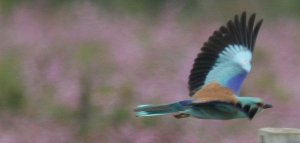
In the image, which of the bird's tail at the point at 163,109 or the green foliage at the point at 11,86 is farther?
the green foliage at the point at 11,86

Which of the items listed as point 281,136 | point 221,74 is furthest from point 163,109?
point 281,136

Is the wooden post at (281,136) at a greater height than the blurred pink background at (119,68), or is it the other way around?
the blurred pink background at (119,68)

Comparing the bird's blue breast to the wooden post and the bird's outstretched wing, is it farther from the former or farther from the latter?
the wooden post

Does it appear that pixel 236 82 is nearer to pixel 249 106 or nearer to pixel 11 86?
pixel 249 106

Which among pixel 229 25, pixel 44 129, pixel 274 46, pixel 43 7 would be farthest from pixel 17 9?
pixel 229 25

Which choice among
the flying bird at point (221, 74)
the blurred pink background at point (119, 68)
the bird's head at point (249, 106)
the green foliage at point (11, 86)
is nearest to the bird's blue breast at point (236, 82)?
the flying bird at point (221, 74)

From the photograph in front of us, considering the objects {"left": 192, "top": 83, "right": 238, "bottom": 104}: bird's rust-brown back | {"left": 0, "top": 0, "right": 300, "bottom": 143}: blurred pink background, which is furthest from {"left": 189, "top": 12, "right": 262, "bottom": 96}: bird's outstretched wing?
{"left": 0, "top": 0, "right": 300, "bottom": 143}: blurred pink background

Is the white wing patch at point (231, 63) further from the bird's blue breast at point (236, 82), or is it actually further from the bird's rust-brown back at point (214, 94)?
the bird's rust-brown back at point (214, 94)
